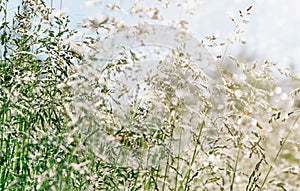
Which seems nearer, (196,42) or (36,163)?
(36,163)

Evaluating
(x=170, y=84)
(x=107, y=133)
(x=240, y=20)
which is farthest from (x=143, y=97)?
(x=240, y=20)

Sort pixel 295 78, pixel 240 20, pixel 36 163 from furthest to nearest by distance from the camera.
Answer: pixel 240 20 → pixel 295 78 → pixel 36 163

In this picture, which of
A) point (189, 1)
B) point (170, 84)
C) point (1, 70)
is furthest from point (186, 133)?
point (1, 70)

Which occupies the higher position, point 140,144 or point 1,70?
point 1,70

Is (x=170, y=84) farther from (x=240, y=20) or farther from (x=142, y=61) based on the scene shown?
(x=240, y=20)

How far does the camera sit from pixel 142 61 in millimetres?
3344

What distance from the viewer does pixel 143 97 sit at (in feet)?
10.0

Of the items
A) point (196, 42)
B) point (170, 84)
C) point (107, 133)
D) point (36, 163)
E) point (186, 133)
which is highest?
point (196, 42)

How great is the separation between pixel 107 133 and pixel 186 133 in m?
0.61

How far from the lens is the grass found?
2627 mm

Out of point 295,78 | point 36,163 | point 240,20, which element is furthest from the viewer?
point 240,20

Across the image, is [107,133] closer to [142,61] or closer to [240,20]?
[142,61]

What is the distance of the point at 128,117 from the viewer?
Result: 3.04 metres

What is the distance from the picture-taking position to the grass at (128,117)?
2.63 metres
